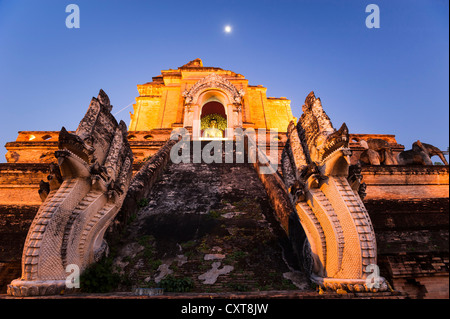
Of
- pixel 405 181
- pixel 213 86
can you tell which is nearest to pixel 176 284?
pixel 405 181

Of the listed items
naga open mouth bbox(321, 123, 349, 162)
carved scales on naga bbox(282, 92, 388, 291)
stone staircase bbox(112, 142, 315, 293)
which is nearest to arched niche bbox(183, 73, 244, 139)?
stone staircase bbox(112, 142, 315, 293)

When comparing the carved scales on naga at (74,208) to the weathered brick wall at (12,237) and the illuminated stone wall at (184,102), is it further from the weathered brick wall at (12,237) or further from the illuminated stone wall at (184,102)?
the illuminated stone wall at (184,102)

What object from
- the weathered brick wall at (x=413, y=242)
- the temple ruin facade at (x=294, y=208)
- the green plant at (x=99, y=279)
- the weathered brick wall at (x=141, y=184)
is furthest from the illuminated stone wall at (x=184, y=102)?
the green plant at (x=99, y=279)

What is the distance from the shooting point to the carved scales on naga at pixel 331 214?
338cm

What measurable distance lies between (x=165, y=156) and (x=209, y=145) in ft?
8.43

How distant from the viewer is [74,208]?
412 cm

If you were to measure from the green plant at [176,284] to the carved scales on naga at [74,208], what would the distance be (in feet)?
4.53

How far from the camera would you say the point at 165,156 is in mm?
9914

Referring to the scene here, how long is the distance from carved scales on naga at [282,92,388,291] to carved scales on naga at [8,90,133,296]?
356 centimetres

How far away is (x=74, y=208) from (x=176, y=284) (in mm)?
2140
